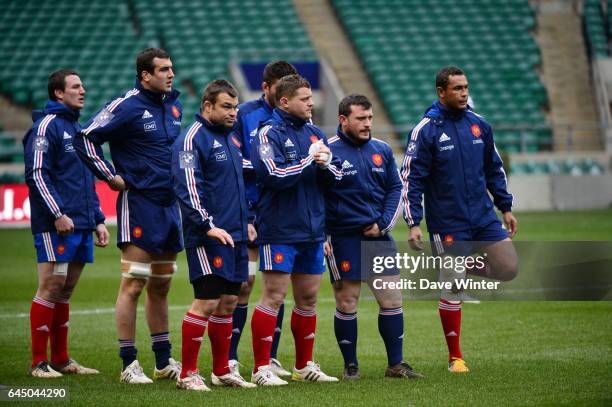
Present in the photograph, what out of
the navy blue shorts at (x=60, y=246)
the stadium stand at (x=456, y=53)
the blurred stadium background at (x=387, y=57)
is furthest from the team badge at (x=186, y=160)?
the stadium stand at (x=456, y=53)

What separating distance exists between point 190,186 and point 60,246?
1697mm

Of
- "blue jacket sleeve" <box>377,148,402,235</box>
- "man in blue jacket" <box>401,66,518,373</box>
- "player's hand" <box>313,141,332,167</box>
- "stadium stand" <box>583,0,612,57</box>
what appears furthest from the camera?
"stadium stand" <box>583,0,612,57</box>

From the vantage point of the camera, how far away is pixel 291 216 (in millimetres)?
7527

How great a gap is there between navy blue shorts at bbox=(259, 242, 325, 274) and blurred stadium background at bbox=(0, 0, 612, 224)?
17.6m

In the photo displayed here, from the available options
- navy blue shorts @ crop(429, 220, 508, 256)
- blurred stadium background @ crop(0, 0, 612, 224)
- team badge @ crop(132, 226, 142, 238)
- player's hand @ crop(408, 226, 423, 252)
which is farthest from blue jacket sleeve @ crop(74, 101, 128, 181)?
blurred stadium background @ crop(0, 0, 612, 224)

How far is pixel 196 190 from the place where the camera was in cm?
718

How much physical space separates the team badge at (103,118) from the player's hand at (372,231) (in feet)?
6.67

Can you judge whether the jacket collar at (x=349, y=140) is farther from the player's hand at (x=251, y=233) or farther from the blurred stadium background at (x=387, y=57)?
the blurred stadium background at (x=387, y=57)

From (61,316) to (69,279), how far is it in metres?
0.30

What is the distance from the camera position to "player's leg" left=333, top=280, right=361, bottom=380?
7.79 metres

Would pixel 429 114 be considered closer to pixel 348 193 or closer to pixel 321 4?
pixel 348 193

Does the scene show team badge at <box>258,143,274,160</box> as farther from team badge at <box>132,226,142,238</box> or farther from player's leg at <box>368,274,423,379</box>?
player's leg at <box>368,274,423,379</box>

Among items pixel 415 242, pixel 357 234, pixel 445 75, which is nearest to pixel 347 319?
pixel 357 234

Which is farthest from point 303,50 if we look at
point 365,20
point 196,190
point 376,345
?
point 196,190
